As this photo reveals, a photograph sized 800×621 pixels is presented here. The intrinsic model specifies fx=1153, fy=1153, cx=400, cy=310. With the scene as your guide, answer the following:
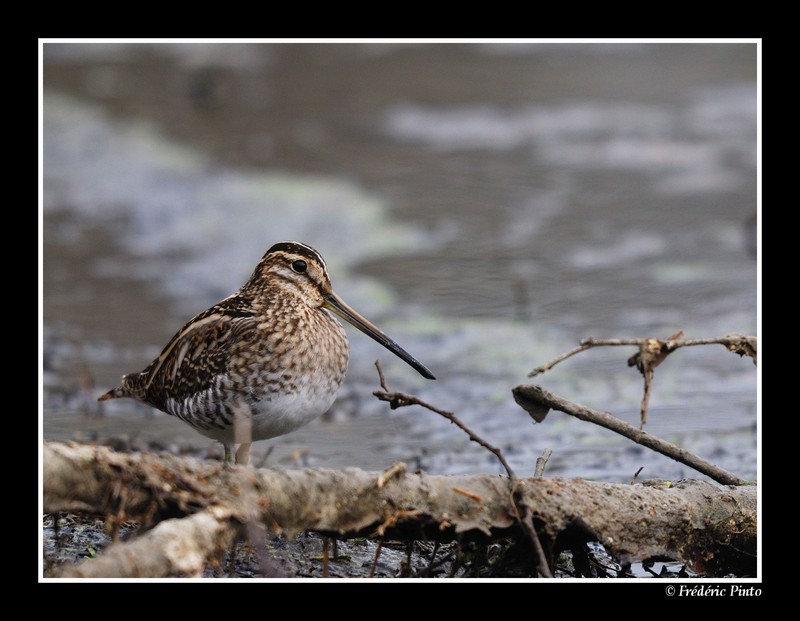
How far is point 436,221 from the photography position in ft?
29.3

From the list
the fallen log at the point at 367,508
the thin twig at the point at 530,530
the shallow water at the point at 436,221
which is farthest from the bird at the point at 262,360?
the thin twig at the point at 530,530

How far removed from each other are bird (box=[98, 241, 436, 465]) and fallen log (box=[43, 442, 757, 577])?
2.73 ft

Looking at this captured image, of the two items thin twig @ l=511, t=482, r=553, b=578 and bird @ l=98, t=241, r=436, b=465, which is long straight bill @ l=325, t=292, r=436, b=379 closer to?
bird @ l=98, t=241, r=436, b=465

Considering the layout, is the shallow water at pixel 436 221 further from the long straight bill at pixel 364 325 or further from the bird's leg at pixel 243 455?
the long straight bill at pixel 364 325

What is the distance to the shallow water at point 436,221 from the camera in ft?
19.6

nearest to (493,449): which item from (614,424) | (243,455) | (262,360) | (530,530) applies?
(530,530)

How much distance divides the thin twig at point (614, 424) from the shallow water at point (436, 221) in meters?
1.07

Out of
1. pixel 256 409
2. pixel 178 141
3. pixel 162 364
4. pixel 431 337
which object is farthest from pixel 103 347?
pixel 178 141

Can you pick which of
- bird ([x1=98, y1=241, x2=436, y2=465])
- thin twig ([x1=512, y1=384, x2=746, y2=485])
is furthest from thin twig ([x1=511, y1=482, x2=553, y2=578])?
bird ([x1=98, y1=241, x2=436, y2=465])

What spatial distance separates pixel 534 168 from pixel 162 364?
→ 566 cm

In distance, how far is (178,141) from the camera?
34.1ft

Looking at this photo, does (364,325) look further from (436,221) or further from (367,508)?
(436,221)

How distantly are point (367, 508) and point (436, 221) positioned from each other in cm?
560

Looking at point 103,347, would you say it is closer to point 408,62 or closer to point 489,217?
point 489,217
